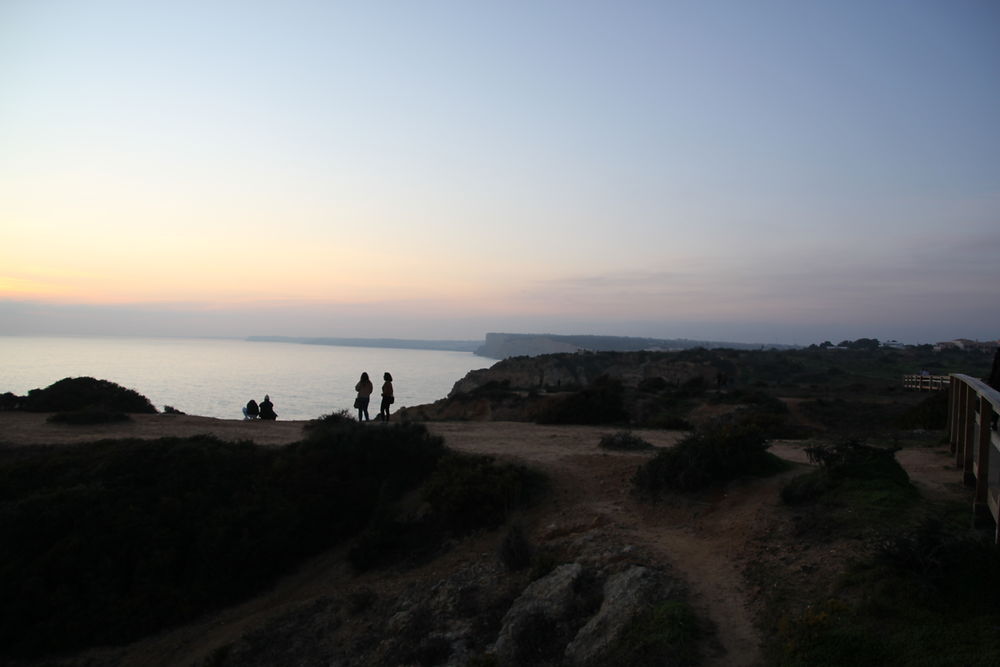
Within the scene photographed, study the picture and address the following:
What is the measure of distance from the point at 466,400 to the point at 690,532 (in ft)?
80.7

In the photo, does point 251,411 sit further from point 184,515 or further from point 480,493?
point 480,493

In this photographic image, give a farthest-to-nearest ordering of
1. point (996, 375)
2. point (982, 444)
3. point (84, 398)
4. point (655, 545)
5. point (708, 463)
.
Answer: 1. point (84, 398)
2. point (708, 463)
3. point (996, 375)
4. point (655, 545)
5. point (982, 444)

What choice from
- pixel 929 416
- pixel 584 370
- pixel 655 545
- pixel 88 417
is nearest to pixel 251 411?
pixel 88 417

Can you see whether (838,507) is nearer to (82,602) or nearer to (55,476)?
(82,602)

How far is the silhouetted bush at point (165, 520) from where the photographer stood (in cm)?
920

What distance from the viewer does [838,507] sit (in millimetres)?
7859

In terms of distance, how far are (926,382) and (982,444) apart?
35844mm

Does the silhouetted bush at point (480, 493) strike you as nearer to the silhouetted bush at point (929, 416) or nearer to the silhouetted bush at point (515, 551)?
the silhouetted bush at point (515, 551)

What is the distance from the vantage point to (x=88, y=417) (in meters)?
18.1

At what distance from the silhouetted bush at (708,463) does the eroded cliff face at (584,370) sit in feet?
135

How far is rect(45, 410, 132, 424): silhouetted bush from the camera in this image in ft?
58.3

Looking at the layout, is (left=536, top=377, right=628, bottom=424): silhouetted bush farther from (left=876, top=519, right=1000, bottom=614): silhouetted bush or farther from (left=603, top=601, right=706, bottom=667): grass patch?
(left=876, top=519, right=1000, bottom=614): silhouetted bush

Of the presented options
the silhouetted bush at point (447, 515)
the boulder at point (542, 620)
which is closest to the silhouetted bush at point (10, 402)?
the silhouetted bush at point (447, 515)

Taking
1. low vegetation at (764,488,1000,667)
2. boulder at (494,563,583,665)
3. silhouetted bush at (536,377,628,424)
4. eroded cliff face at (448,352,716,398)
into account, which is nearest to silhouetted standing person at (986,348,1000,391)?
low vegetation at (764,488,1000,667)
